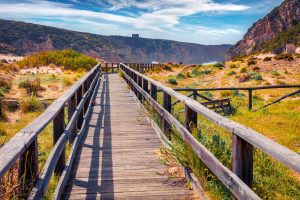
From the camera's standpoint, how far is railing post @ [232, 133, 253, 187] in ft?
9.61

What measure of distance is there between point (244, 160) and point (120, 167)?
2.50 meters

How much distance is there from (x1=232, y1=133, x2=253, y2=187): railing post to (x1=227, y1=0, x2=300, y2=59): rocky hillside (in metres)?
78.5

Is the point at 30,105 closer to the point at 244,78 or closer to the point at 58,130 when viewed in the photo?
the point at 58,130

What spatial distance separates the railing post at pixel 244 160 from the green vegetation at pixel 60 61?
34.0m

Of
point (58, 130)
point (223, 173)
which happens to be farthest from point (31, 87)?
point (223, 173)

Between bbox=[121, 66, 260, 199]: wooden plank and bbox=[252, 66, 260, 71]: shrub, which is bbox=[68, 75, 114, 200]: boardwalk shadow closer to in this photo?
bbox=[121, 66, 260, 199]: wooden plank

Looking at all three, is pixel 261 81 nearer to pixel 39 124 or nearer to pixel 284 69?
pixel 284 69

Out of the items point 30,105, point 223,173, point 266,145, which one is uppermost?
point 266,145

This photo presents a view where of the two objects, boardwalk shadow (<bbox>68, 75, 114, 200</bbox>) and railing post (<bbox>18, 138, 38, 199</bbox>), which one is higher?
railing post (<bbox>18, 138, 38, 199</bbox>)

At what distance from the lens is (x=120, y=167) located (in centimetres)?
508

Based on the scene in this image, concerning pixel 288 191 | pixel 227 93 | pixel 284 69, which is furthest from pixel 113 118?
pixel 284 69

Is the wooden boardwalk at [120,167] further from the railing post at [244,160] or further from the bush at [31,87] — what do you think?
the bush at [31,87]

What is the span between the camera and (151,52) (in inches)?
6875

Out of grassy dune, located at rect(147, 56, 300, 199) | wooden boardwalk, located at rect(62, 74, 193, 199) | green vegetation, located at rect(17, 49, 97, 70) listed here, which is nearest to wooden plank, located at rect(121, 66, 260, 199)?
grassy dune, located at rect(147, 56, 300, 199)
